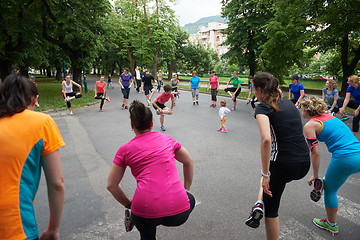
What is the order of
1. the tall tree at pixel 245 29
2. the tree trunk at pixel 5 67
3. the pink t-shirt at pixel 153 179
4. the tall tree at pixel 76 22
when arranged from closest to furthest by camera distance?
the pink t-shirt at pixel 153 179 < the tall tree at pixel 76 22 < the tree trunk at pixel 5 67 < the tall tree at pixel 245 29

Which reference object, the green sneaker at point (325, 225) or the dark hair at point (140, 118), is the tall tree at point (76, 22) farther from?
the green sneaker at point (325, 225)

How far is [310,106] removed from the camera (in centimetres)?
290

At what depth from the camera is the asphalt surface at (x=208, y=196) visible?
3.07 meters

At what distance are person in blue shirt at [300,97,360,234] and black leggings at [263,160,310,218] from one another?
0.53m

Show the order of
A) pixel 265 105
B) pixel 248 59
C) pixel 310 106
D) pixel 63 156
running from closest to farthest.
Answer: pixel 265 105, pixel 310 106, pixel 63 156, pixel 248 59

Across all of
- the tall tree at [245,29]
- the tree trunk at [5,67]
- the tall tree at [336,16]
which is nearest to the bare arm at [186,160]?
the tall tree at [336,16]

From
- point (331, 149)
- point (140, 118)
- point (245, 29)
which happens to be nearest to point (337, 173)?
point (331, 149)

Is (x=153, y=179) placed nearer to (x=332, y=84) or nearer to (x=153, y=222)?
(x=153, y=222)

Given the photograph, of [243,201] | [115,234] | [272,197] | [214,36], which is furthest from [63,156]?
[214,36]

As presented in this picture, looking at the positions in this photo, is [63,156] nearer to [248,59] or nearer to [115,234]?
[115,234]

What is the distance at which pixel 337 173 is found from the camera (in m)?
2.82

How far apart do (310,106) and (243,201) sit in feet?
6.14

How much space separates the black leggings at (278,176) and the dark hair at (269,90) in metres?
0.62

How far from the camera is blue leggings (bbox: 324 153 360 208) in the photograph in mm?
2715
